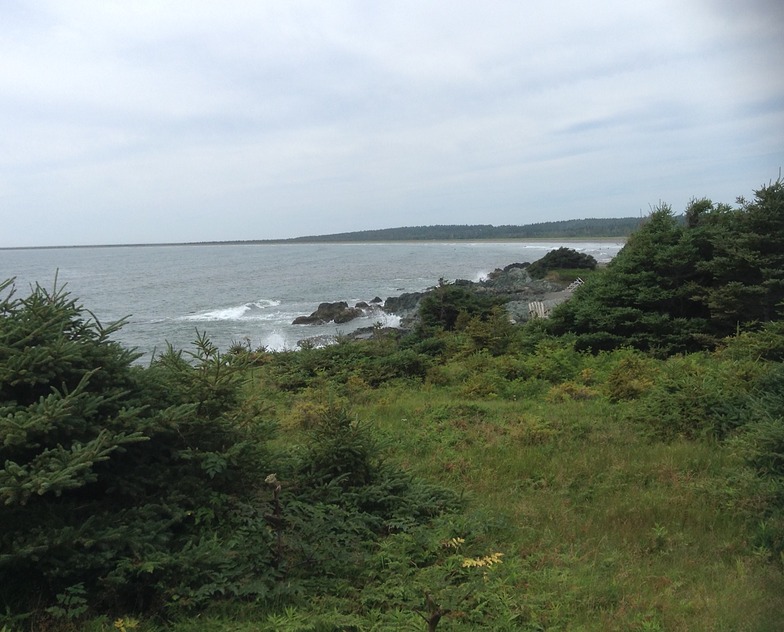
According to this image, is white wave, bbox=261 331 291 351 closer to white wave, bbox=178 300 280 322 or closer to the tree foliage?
white wave, bbox=178 300 280 322

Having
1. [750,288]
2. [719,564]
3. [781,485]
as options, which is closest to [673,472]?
[781,485]

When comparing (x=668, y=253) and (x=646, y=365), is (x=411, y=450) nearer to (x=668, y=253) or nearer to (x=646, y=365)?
(x=646, y=365)

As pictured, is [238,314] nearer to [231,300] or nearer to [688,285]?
[231,300]

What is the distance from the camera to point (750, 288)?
15391mm

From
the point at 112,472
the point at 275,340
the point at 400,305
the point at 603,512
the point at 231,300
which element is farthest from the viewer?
the point at 231,300

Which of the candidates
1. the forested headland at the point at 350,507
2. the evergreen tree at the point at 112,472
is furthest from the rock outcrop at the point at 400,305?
the evergreen tree at the point at 112,472

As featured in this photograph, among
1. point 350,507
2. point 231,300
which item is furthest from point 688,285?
point 231,300

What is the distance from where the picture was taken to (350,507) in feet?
20.0

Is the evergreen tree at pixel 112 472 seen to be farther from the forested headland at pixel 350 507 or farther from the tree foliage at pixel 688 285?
the tree foliage at pixel 688 285

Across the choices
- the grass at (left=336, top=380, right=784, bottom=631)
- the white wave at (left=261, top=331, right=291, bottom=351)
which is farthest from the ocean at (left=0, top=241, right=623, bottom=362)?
the grass at (left=336, top=380, right=784, bottom=631)

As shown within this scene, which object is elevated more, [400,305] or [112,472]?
[112,472]

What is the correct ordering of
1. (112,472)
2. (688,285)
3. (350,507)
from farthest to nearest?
(688,285), (350,507), (112,472)

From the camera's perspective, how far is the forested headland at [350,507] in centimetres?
444

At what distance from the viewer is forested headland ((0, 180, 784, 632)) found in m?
4.44
